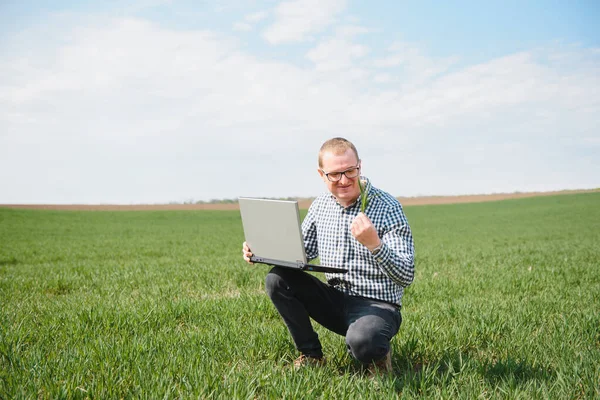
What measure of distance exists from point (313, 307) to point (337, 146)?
4.14 feet

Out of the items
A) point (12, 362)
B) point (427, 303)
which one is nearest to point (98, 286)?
point (12, 362)

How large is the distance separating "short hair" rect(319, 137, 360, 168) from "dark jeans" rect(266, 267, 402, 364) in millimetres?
902

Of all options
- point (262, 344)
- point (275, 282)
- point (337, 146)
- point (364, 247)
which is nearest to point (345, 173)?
point (337, 146)

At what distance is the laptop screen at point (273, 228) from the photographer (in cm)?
334

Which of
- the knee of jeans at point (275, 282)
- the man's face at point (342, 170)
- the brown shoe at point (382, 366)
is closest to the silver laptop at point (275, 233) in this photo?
the knee of jeans at point (275, 282)

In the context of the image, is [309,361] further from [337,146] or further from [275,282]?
[337,146]

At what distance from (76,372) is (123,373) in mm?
355

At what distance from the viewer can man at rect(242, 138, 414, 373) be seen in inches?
132

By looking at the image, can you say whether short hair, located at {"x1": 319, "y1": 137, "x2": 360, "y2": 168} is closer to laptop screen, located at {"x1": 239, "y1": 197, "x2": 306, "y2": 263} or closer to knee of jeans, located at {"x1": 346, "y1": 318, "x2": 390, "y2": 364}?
laptop screen, located at {"x1": 239, "y1": 197, "x2": 306, "y2": 263}

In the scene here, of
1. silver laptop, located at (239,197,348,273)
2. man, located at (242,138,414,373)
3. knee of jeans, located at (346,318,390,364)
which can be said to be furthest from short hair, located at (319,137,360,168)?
knee of jeans, located at (346,318,390,364)

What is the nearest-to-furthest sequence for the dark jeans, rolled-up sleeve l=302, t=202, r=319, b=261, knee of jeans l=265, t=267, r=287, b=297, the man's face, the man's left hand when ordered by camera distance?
the man's left hand < the man's face < the dark jeans < knee of jeans l=265, t=267, r=287, b=297 < rolled-up sleeve l=302, t=202, r=319, b=261

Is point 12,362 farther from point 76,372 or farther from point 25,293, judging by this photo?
point 25,293

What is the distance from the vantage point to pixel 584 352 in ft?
12.8

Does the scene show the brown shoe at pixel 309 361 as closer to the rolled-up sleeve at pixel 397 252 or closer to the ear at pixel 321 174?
the rolled-up sleeve at pixel 397 252
